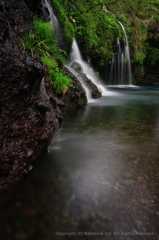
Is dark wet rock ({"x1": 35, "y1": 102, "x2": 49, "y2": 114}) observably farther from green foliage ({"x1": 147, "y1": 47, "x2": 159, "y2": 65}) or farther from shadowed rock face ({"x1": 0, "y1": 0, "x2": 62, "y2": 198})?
green foliage ({"x1": 147, "y1": 47, "x2": 159, "y2": 65})

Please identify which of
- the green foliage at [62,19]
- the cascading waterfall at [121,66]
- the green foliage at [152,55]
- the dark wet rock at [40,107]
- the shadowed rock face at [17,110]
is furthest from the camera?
the green foliage at [152,55]

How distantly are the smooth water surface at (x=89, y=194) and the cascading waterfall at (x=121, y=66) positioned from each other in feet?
39.8

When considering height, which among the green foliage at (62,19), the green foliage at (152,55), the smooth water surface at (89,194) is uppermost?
the green foliage at (62,19)

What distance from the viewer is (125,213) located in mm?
1764

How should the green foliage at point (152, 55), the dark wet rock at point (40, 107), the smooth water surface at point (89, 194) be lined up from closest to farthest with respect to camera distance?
the smooth water surface at point (89, 194), the dark wet rock at point (40, 107), the green foliage at point (152, 55)

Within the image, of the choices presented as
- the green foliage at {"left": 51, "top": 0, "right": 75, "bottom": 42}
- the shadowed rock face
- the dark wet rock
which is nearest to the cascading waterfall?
the green foliage at {"left": 51, "top": 0, "right": 75, "bottom": 42}

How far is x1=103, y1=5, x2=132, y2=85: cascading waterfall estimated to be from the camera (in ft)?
46.7

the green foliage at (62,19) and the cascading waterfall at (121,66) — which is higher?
the green foliage at (62,19)

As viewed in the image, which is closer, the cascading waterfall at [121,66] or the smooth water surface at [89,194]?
the smooth water surface at [89,194]

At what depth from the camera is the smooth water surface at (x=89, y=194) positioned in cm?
159

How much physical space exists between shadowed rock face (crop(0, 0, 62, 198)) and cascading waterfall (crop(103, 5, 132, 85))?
41.6 feet

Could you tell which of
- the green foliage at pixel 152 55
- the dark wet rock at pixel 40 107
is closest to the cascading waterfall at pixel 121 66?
the green foliage at pixel 152 55

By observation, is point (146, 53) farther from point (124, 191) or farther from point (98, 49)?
point (124, 191)

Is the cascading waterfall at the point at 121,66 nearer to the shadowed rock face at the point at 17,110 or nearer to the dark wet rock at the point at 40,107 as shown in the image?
the dark wet rock at the point at 40,107
